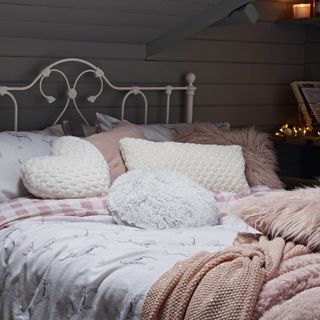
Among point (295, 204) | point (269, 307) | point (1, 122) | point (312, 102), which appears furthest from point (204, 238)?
point (312, 102)

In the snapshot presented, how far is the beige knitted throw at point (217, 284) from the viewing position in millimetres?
1576

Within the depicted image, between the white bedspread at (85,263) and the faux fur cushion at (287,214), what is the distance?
173 millimetres

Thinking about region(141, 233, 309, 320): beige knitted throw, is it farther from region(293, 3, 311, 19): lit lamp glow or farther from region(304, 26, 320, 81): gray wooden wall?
region(304, 26, 320, 81): gray wooden wall

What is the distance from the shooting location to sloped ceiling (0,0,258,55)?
2.88 m

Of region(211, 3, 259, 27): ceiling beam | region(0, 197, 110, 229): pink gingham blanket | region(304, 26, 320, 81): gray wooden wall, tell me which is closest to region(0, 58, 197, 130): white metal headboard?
A: region(211, 3, 259, 27): ceiling beam

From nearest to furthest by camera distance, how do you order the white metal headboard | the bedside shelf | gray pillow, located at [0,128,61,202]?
1. gray pillow, located at [0,128,61,202]
2. the white metal headboard
3. the bedside shelf

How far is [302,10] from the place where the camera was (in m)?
3.88

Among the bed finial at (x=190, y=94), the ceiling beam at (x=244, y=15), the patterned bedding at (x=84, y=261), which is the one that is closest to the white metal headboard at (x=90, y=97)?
the bed finial at (x=190, y=94)

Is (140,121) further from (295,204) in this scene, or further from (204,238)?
(295,204)

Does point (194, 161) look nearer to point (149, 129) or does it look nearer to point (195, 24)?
point (149, 129)

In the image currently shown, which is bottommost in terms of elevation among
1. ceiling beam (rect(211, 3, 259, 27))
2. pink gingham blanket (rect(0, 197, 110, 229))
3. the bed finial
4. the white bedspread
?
the white bedspread

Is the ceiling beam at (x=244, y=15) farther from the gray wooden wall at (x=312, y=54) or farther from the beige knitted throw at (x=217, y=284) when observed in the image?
the beige knitted throw at (x=217, y=284)

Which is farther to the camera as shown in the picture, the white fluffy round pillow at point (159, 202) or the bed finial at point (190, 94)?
the bed finial at point (190, 94)

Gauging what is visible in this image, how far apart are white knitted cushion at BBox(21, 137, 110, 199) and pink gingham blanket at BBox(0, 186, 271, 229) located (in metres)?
0.04
